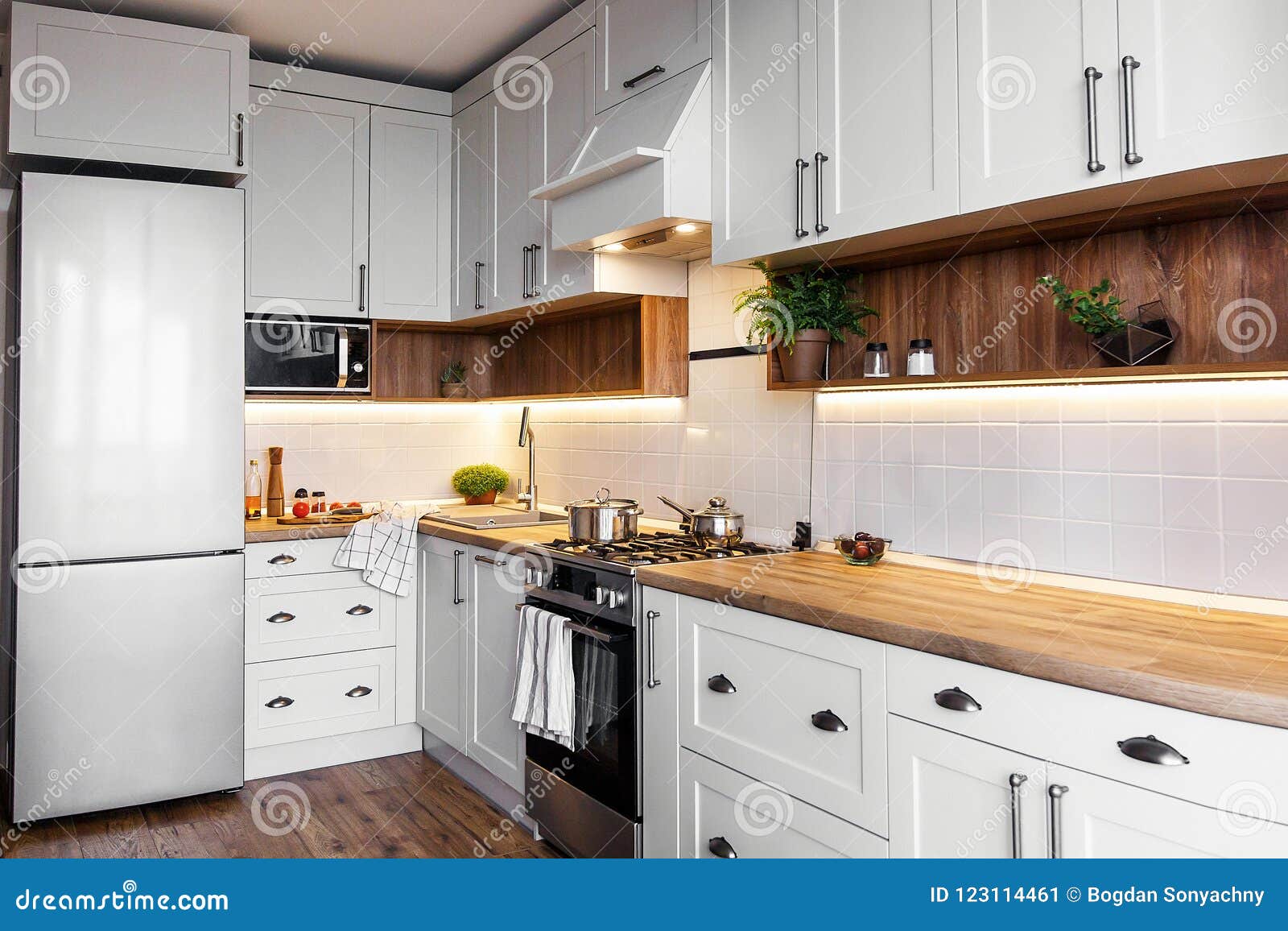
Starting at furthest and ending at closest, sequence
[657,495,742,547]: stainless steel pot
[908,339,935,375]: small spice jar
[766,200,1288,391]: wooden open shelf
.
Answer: [657,495,742,547]: stainless steel pot < [908,339,935,375]: small spice jar < [766,200,1288,391]: wooden open shelf

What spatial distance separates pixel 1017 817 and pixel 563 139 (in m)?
2.59

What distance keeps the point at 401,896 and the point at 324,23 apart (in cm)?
321

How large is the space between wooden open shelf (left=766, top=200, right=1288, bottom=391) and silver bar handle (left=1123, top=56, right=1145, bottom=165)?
32 cm

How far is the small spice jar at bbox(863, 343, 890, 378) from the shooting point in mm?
2438

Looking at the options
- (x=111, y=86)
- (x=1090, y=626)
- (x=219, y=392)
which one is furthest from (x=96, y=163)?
(x=1090, y=626)

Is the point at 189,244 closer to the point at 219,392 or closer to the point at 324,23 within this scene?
the point at 219,392

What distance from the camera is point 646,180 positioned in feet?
8.77

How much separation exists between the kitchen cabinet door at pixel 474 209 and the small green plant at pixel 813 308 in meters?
1.47

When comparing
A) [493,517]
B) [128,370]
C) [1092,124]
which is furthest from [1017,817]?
[128,370]

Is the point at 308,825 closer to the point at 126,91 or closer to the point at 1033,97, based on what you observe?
the point at 126,91

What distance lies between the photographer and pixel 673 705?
2365 millimetres

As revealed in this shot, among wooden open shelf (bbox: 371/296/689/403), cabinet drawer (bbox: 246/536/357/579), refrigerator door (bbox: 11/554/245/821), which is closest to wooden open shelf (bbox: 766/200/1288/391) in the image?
wooden open shelf (bbox: 371/296/689/403)

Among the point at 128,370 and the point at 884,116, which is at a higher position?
the point at 884,116

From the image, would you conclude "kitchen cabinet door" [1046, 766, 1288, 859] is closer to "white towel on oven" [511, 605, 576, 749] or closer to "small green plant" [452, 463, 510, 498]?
"white towel on oven" [511, 605, 576, 749]
